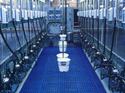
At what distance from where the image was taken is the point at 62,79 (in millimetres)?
6238

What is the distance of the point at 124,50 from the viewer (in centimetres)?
526

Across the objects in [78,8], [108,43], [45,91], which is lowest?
[45,91]

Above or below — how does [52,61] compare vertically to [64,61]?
below

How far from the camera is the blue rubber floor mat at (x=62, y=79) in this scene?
5445 mm

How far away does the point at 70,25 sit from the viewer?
1171cm

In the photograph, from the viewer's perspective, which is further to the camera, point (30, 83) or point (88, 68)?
point (88, 68)

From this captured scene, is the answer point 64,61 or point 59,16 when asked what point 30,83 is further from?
point 59,16

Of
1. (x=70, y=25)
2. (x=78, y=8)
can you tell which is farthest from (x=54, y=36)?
(x=78, y=8)

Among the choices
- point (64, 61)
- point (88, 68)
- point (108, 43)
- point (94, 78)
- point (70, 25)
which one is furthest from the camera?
point (70, 25)

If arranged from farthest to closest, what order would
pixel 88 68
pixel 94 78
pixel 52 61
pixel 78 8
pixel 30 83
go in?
pixel 78 8 < pixel 52 61 < pixel 88 68 < pixel 94 78 < pixel 30 83

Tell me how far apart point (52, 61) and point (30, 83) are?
249cm

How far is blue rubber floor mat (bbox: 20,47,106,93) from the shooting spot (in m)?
5.45

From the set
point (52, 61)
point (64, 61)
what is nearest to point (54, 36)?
point (52, 61)

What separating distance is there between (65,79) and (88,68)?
4.12ft
